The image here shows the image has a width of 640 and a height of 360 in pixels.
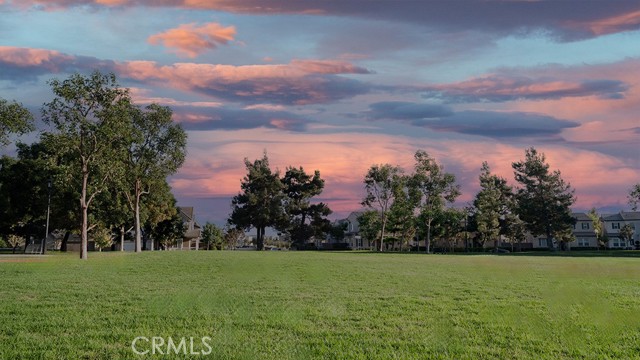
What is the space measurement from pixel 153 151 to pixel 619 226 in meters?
106

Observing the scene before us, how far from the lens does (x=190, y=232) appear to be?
315 ft

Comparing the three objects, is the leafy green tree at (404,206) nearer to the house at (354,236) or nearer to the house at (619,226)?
the house at (354,236)

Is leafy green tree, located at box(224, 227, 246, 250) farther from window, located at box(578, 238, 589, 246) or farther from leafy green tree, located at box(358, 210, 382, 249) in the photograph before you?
window, located at box(578, 238, 589, 246)

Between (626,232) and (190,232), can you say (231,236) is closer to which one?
(190,232)

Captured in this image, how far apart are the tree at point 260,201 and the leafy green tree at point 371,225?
52.3 feet

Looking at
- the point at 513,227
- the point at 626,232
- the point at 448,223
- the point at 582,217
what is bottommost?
the point at 626,232

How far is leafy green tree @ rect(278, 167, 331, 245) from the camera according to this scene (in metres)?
94.9

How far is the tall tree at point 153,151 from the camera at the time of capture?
5806cm

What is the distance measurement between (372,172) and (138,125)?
40.1m

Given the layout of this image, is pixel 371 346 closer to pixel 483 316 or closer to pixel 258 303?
pixel 483 316

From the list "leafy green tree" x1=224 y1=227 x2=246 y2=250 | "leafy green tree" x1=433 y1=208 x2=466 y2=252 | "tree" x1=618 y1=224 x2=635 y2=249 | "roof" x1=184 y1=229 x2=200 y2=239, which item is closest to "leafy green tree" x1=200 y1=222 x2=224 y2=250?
"roof" x1=184 y1=229 x2=200 y2=239

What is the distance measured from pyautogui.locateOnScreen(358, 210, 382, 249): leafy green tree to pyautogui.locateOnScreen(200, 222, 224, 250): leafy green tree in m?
26.2

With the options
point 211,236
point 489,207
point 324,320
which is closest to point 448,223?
point 489,207

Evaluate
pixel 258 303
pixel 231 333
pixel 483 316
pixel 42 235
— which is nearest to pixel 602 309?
pixel 483 316
